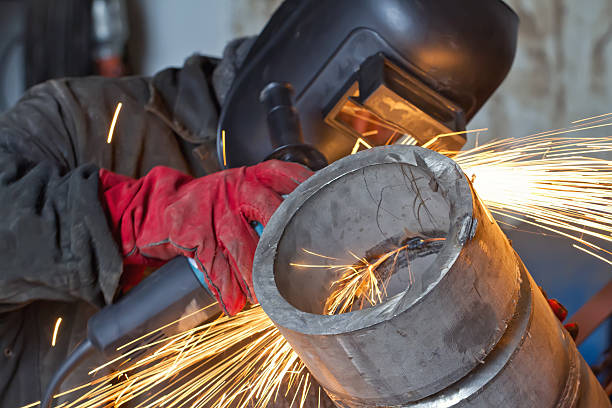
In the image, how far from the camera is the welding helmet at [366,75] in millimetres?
1656

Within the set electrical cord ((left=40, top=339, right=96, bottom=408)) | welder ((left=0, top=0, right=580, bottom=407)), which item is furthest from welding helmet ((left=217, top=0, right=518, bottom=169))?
electrical cord ((left=40, top=339, right=96, bottom=408))

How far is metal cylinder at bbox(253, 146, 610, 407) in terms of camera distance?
781 mm

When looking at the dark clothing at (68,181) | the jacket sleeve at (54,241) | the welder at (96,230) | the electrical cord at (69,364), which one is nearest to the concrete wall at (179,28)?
the dark clothing at (68,181)

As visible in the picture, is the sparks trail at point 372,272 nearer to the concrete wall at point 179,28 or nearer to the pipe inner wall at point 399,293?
the pipe inner wall at point 399,293

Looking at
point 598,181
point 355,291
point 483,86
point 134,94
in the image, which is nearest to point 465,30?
point 483,86

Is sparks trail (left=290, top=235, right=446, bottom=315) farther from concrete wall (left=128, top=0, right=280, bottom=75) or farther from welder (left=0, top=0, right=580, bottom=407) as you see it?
concrete wall (left=128, top=0, right=280, bottom=75)

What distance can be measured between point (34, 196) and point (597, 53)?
223 cm

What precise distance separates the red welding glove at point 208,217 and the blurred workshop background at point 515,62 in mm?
728

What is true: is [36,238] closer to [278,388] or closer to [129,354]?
[129,354]

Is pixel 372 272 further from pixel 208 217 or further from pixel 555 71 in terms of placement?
pixel 555 71

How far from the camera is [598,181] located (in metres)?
1.40

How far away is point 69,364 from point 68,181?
0.43m

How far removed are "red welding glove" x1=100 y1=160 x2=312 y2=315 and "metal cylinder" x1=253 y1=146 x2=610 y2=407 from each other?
0.86 feet

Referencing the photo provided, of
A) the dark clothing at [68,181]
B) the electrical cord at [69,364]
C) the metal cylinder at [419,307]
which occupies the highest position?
the metal cylinder at [419,307]
